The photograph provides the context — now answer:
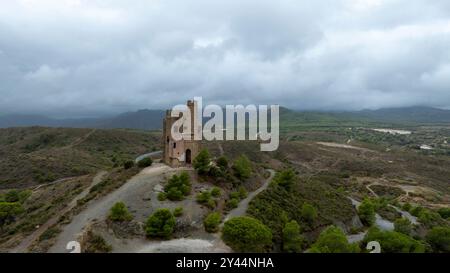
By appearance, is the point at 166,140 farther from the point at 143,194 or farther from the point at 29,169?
the point at 29,169

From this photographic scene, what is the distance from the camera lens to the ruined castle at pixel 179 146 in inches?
2041

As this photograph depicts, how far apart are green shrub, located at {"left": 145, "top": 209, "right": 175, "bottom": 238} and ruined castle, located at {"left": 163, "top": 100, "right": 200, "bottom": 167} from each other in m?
16.8

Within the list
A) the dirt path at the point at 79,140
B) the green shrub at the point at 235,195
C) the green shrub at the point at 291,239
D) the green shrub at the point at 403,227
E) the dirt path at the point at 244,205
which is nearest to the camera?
the green shrub at the point at 291,239

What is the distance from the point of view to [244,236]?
33281 mm

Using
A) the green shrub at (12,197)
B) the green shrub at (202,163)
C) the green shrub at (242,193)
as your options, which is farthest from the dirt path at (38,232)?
the green shrub at (242,193)

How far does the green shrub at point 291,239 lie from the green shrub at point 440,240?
2078 centimetres

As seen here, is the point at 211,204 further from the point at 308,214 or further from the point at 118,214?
the point at 308,214

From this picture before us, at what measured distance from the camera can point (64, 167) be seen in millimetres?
90188

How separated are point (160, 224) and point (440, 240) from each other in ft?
119

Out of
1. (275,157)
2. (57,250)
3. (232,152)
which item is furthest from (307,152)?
(57,250)

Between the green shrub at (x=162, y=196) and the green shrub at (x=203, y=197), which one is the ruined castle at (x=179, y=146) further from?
the green shrub at (x=162, y=196)

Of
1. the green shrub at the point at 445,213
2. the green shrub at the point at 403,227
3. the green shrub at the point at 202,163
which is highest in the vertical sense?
the green shrub at the point at 202,163

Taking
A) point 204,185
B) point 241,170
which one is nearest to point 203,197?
point 204,185
